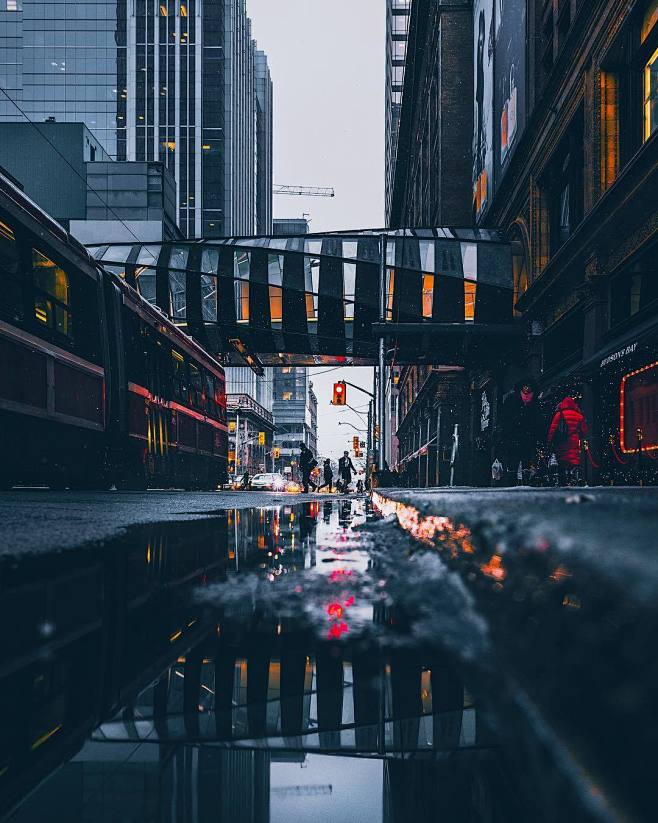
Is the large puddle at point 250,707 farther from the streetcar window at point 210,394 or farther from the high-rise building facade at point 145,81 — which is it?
the high-rise building facade at point 145,81

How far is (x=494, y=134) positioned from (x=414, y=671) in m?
27.0

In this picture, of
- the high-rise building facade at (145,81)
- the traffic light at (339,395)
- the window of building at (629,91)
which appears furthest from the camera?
the high-rise building facade at (145,81)

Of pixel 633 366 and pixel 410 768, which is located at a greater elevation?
pixel 633 366

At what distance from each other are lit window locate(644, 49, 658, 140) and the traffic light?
976 inches

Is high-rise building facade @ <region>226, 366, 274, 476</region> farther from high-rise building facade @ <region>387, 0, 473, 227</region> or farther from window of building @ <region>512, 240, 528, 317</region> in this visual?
window of building @ <region>512, 240, 528, 317</region>

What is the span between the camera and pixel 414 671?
1383 millimetres

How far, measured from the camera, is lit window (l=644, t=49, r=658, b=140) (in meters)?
13.3

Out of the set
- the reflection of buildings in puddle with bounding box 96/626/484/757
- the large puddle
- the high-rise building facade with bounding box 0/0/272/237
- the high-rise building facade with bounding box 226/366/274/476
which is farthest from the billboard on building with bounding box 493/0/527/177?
the high-rise building facade with bounding box 0/0/272/237

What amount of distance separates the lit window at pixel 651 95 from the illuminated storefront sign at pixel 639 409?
14.2 ft

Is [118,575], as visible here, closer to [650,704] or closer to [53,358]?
[650,704]

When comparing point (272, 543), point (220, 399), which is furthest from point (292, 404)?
point (272, 543)

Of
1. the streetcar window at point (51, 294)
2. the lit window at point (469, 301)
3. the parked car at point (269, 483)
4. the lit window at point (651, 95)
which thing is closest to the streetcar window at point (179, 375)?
the streetcar window at point (51, 294)

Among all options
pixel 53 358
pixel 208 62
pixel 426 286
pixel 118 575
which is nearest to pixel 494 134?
pixel 426 286

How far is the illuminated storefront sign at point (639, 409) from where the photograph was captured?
1318cm
